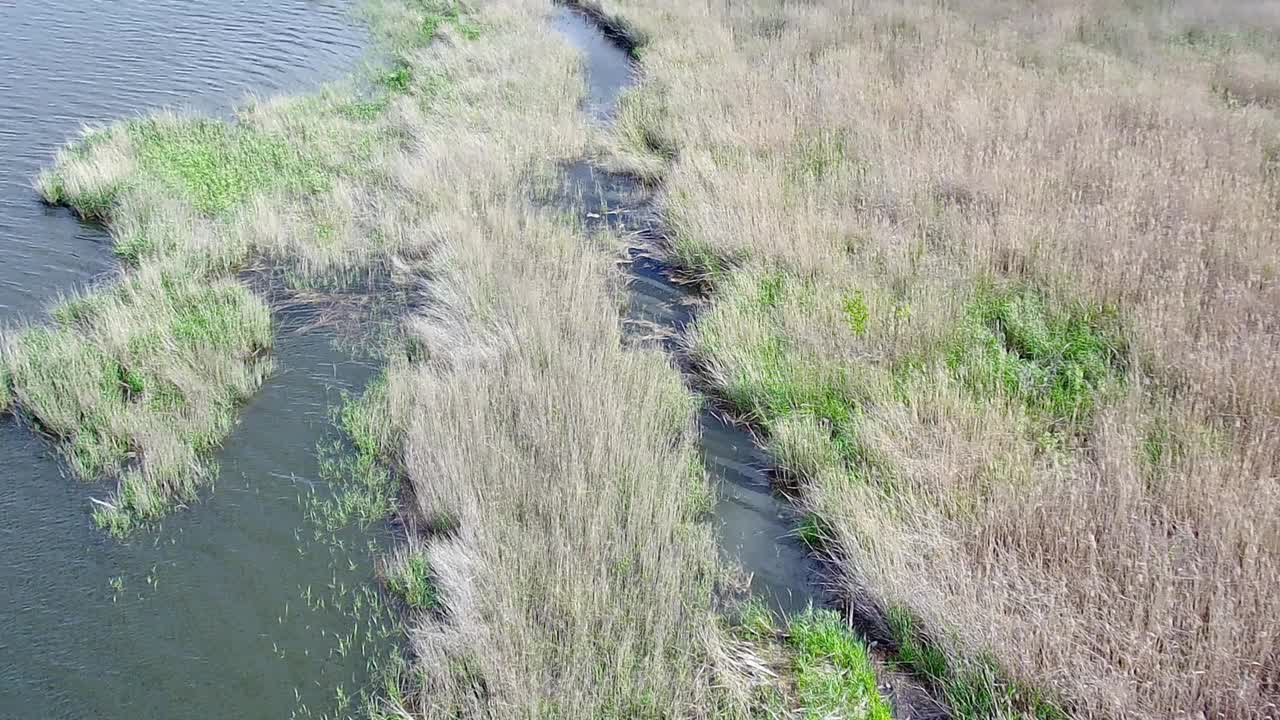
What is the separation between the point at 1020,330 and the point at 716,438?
→ 261 cm

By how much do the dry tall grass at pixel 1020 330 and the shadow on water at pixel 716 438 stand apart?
0.26 metres

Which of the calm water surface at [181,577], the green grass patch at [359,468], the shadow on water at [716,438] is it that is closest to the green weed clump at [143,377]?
the calm water surface at [181,577]

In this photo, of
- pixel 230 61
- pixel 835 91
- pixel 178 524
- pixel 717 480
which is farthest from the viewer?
pixel 230 61

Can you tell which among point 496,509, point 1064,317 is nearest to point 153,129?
point 496,509

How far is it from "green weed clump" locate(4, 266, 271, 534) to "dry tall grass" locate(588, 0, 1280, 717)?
374cm

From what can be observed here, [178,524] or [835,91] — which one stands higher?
[835,91]

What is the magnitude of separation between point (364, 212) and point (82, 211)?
9.85ft

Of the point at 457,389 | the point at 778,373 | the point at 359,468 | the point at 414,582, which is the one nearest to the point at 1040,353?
the point at 778,373

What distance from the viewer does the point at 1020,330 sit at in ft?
20.0

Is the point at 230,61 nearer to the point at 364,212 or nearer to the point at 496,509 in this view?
the point at 364,212

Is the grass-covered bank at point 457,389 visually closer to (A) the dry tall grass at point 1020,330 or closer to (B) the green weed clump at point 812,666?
(B) the green weed clump at point 812,666

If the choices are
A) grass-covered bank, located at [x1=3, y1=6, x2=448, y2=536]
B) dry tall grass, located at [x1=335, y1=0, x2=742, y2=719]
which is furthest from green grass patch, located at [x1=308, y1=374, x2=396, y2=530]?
grass-covered bank, located at [x1=3, y1=6, x2=448, y2=536]

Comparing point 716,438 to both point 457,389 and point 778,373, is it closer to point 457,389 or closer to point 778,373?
point 778,373

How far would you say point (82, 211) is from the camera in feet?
27.9
